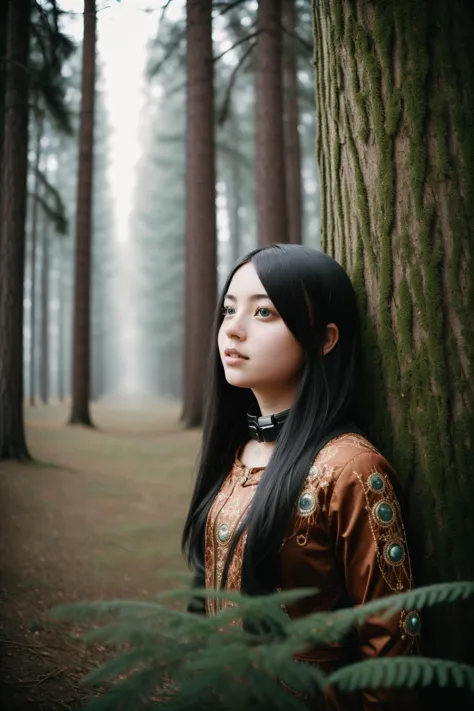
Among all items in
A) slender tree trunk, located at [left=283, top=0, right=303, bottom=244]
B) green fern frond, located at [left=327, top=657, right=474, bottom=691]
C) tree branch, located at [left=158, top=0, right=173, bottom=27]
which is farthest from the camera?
slender tree trunk, located at [left=283, top=0, right=303, bottom=244]

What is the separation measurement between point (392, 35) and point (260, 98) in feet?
13.3

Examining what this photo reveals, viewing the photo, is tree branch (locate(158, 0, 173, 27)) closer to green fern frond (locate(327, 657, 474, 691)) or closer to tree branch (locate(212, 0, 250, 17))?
tree branch (locate(212, 0, 250, 17))

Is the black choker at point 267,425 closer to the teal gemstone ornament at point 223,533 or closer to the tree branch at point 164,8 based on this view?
the teal gemstone ornament at point 223,533

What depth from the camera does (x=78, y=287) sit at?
540 cm

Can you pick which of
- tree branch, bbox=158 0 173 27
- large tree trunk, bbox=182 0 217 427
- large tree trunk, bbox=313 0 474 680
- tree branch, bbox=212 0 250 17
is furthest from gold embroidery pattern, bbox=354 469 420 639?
tree branch, bbox=212 0 250 17

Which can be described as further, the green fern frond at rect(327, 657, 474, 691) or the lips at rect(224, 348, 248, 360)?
the lips at rect(224, 348, 248, 360)

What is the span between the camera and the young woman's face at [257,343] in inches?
76.7

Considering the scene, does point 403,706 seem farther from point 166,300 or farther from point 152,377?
point 152,377

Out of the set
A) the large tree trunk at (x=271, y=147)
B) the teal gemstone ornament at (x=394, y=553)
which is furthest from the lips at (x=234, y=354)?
the large tree trunk at (x=271, y=147)

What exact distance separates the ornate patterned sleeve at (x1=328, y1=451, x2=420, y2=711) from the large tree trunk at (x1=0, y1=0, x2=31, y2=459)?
5.06ft

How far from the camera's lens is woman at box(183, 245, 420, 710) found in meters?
1.65

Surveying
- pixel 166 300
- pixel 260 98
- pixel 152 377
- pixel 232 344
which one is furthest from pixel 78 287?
pixel 152 377

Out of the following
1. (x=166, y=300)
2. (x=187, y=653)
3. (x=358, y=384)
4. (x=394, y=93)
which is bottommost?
(x=187, y=653)

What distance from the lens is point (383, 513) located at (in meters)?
1.66
